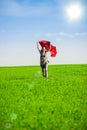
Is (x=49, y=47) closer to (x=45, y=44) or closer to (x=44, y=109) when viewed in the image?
(x=45, y=44)

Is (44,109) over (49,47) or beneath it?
beneath

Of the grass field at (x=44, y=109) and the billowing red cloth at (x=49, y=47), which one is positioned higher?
the billowing red cloth at (x=49, y=47)

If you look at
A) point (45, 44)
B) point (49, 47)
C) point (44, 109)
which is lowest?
point (44, 109)

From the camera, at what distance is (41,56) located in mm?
25516

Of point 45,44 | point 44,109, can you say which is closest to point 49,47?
point 45,44

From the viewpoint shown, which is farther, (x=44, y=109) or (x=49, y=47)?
(x=49, y=47)

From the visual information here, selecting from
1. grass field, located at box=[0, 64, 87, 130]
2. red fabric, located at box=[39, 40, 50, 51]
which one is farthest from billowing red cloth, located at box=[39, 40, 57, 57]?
grass field, located at box=[0, 64, 87, 130]

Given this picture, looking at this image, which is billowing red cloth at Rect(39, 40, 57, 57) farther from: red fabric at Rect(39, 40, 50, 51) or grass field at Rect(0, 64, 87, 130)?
grass field at Rect(0, 64, 87, 130)

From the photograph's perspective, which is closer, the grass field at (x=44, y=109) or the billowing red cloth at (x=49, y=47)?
the grass field at (x=44, y=109)

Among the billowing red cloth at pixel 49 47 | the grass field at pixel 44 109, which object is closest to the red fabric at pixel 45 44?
the billowing red cloth at pixel 49 47

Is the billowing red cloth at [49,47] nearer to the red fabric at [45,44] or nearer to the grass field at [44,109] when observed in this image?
the red fabric at [45,44]

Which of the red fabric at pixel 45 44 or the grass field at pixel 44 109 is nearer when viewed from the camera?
the grass field at pixel 44 109

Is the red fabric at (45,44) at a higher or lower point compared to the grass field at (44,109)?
higher

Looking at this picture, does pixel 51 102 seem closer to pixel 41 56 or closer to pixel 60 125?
pixel 60 125
